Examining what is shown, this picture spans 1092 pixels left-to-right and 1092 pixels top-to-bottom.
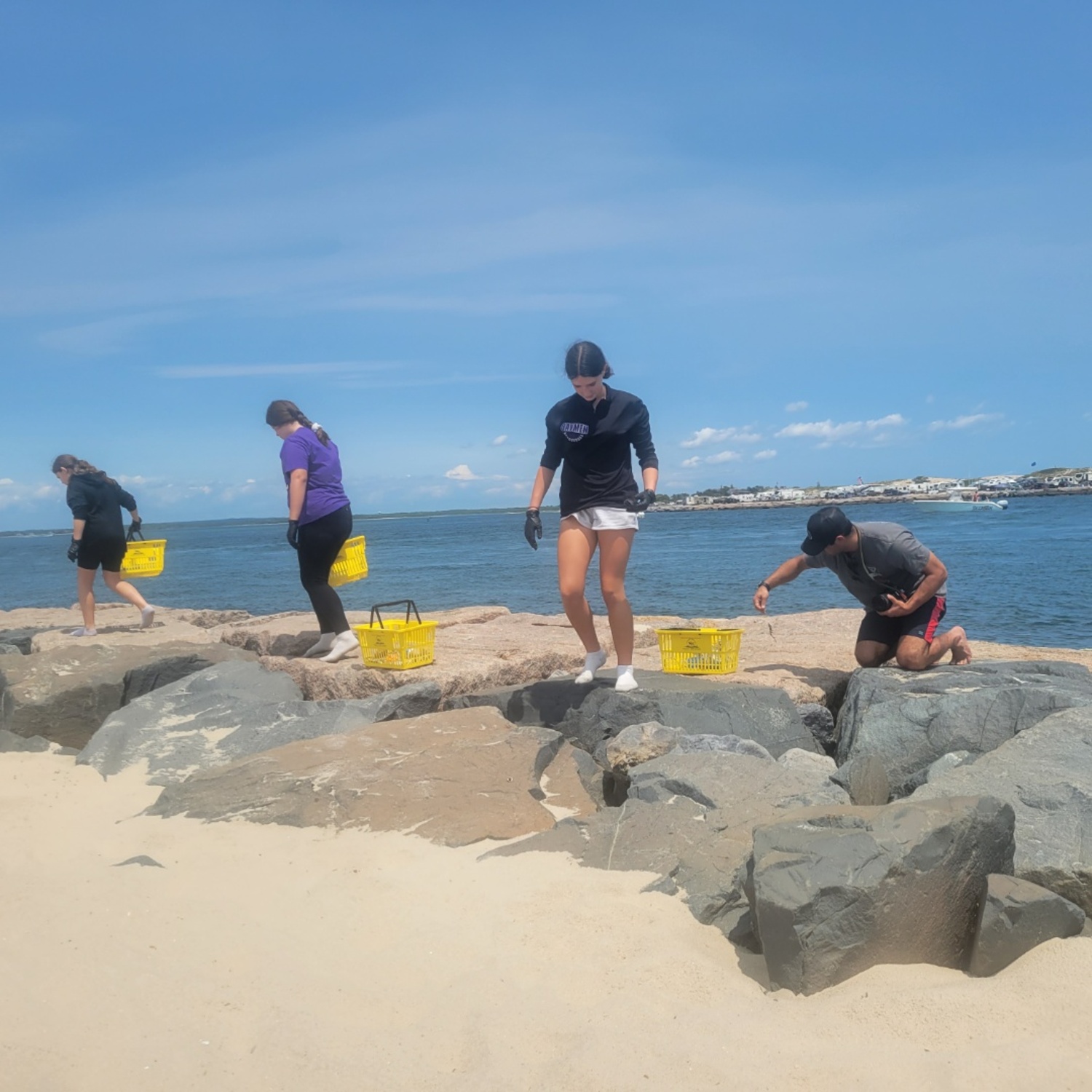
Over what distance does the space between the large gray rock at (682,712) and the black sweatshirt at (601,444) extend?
3.46ft

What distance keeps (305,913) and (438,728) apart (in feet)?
5.25

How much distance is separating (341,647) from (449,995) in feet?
13.0

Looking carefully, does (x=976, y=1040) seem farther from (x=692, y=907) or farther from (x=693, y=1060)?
(x=692, y=907)

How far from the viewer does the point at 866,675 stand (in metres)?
5.51

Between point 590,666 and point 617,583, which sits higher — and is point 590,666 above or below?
below

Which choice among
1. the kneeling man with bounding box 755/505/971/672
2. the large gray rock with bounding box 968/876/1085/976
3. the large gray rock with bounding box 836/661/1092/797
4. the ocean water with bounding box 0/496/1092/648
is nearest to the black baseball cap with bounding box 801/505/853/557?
the kneeling man with bounding box 755/505/971/672

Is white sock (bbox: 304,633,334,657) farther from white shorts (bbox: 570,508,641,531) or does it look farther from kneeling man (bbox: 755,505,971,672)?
kneeling man (bbox: 755,505,971,672)

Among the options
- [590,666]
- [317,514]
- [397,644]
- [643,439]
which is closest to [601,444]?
[643,439]

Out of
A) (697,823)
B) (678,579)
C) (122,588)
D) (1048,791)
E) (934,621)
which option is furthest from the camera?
(678,579)

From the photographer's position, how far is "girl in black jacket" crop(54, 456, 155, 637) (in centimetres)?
823

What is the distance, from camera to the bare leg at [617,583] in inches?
212

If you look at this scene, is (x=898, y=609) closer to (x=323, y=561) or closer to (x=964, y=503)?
(x=323, y=561)

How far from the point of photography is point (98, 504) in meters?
8.34

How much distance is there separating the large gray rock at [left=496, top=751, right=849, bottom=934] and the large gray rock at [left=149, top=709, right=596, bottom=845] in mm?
321
